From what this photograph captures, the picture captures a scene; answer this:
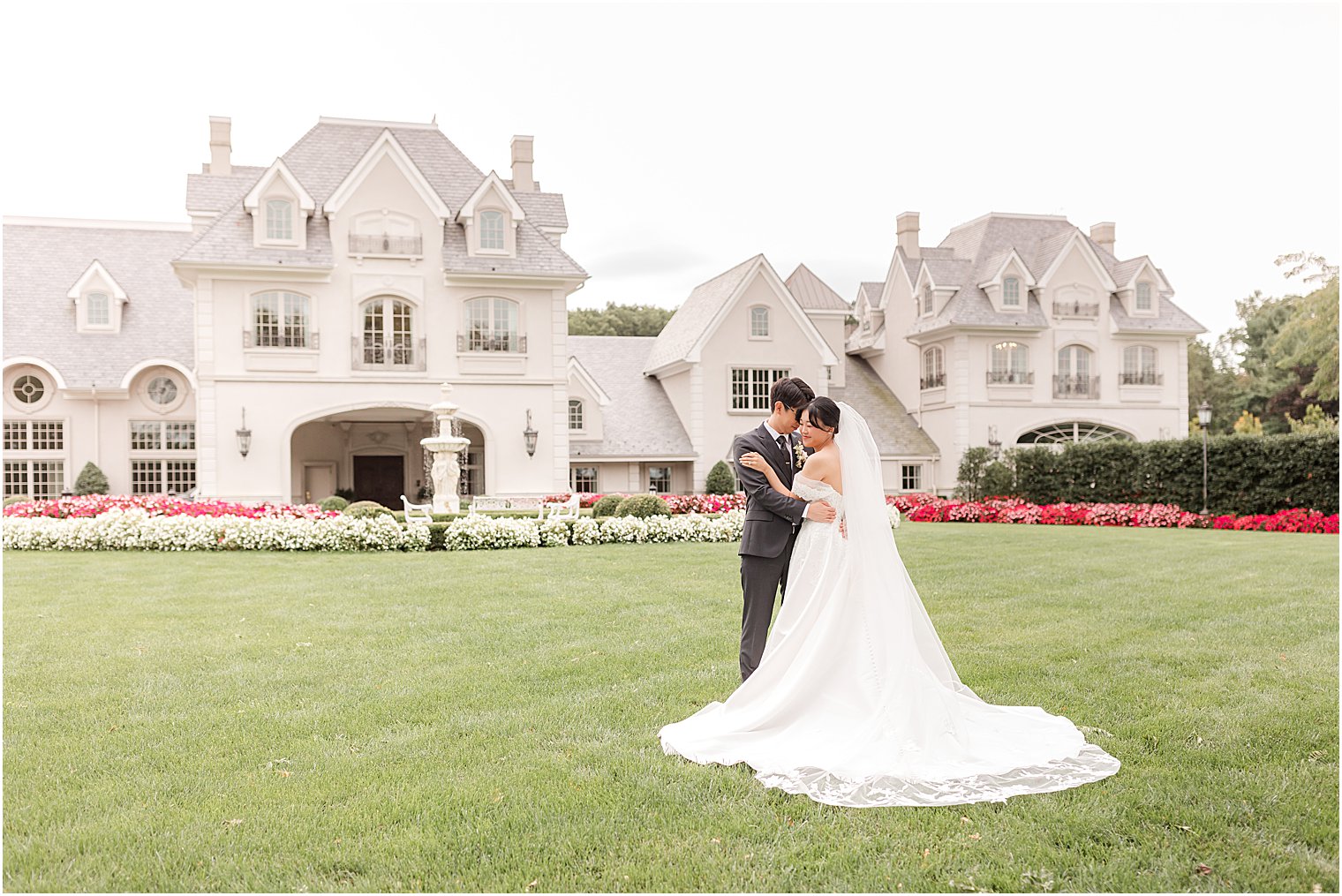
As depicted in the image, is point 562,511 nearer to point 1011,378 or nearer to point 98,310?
point 98,310

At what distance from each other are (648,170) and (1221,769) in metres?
14.4

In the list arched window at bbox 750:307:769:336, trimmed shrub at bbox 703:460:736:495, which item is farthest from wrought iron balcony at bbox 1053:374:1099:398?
trimmed shrub at bbox 703:460:736:495

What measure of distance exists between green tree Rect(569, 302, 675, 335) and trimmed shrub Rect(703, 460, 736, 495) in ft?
86.1

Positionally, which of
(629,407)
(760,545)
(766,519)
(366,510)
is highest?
(629,407)

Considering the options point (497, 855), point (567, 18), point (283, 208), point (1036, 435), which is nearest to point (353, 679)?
point (497, 855)

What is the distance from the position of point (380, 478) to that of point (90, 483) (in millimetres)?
8293

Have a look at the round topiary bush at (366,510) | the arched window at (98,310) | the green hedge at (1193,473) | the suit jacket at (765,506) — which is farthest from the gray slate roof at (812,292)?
the suit jacket at (765,506)

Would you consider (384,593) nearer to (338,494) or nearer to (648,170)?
(648,170)

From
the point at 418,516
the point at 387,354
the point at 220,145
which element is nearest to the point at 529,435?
the point at 387,354

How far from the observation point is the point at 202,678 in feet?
25.3

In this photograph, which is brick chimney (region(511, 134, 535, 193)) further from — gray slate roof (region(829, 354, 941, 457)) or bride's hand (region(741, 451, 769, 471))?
bride's hand (region(741, 451, 769, 471))

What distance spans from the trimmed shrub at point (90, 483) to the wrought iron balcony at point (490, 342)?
11663 millimetres

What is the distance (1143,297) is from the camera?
36844mm

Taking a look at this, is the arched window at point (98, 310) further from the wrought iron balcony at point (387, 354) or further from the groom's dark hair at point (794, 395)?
the groom's dark hair at point (794, 395)
